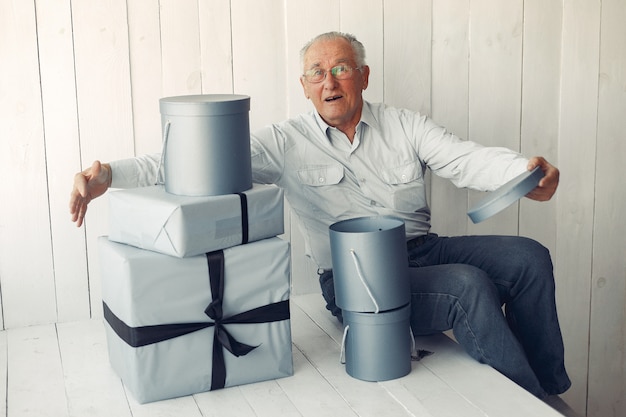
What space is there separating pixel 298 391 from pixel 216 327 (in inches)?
10.3

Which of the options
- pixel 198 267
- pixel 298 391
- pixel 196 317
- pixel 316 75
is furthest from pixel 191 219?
pixel 316 75

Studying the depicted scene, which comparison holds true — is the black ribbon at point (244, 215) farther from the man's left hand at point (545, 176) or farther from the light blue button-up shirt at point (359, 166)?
the man's left hand at point (545, 176)

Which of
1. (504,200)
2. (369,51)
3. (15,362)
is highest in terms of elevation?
(369,51)

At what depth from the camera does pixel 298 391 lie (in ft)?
7.01

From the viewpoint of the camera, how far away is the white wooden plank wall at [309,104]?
2.57 meters

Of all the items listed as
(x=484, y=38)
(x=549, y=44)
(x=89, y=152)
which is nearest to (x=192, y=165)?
(x=89, y=152)

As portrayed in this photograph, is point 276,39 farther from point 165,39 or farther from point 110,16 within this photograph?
point 110,16

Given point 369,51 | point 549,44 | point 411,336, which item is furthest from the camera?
point 549,44

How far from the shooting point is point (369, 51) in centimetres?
289

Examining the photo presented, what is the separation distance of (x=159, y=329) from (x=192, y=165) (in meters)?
0.41

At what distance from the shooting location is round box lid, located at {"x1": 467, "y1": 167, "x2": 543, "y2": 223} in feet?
6.80

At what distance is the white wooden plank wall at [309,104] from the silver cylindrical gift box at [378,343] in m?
0.78

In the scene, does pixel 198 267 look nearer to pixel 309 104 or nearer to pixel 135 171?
pixel 135 171

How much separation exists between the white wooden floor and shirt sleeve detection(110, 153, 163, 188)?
500 mm
